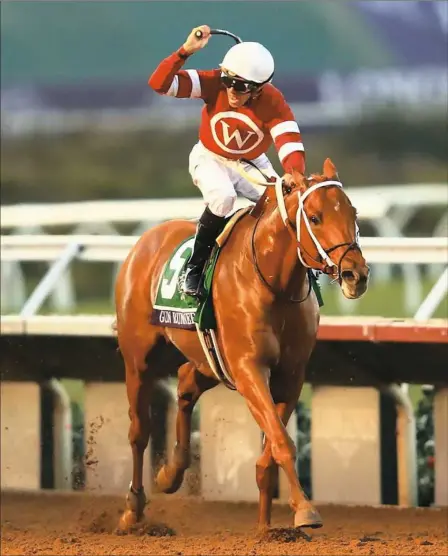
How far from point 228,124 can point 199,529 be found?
7.30 feet

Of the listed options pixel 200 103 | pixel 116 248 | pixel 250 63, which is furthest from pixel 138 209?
pixel 250 63

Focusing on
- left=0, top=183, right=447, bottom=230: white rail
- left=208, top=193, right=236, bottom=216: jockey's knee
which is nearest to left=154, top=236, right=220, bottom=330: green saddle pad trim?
left=208, top=193, right=236, bottom=216: jockey's knee

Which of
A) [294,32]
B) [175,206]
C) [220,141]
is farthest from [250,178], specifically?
[294,32]

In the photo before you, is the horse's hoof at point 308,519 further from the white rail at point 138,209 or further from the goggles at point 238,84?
the white rail at point 138,209

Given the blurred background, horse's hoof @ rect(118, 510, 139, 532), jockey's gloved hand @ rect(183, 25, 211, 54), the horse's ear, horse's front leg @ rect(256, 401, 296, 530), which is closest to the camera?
the horse's ear

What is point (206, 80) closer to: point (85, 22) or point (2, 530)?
point (2, 530)

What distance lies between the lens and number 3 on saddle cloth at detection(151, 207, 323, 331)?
700 cm

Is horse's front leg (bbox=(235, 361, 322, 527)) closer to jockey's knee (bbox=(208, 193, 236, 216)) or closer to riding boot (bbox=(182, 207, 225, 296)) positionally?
riding boot (bbox=(182, 207, 225, 296))

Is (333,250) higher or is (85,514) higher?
(333,250)

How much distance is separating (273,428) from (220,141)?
4.50 feet

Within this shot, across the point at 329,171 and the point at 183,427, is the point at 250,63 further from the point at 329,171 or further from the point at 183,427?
the point at 183,427

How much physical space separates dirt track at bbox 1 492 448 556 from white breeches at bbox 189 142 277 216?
144 centimetres

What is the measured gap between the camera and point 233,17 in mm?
13953

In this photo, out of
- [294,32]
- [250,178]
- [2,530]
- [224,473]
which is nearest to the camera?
[250,178]
